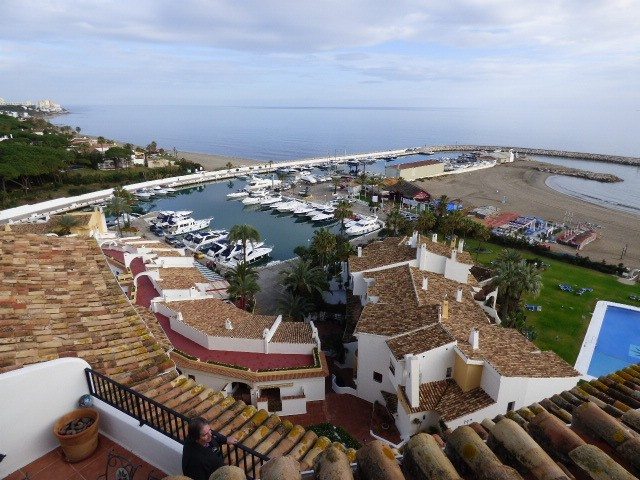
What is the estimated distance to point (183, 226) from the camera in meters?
48.7

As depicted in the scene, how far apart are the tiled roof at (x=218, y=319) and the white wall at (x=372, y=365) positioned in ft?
15.5

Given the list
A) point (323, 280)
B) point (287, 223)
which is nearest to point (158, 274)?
point (323, 280)

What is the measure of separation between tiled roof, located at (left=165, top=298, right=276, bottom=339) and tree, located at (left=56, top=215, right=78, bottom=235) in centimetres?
1495

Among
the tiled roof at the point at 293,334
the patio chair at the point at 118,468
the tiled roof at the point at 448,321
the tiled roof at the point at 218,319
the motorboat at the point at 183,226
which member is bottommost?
the motorboat at the point at 183,226

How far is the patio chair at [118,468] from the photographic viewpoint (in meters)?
4.82

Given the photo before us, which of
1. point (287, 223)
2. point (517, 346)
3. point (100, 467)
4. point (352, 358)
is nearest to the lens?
point (100, 467)

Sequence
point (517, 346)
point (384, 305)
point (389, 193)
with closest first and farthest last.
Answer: point (517, 346) < point (384, 305) < point (389, 193)

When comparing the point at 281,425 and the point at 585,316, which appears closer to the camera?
the point at 281,425

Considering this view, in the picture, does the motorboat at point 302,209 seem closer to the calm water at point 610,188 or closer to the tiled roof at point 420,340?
the tiled roof at point 420,340

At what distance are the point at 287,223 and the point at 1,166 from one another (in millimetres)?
41504

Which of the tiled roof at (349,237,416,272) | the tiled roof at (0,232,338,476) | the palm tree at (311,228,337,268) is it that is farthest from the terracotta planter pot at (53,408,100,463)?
the palm tree at (311,228,337,268)

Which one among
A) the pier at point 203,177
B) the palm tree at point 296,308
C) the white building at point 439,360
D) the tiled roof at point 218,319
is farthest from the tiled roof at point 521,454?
the pier at point 203,177

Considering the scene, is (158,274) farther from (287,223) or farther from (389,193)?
(389,193)

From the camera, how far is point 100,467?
521 centimetres
